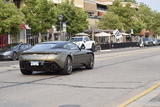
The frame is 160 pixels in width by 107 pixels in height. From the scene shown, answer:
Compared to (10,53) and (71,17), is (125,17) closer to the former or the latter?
(71,17)

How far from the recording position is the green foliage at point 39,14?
5266 centimetres

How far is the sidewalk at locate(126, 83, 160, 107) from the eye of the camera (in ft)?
32.3

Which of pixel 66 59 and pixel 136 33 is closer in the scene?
pixel 66 59

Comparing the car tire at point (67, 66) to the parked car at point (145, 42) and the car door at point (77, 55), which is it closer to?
the car door at point (77, 55)

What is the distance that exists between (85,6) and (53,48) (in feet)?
226

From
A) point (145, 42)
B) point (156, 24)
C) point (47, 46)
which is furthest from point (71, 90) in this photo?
point (156, 24)

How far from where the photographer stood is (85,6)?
85.9 metres

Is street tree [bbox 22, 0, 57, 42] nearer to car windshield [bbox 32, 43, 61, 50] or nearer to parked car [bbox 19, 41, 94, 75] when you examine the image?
car windshield [bbox 32, 43, 61, 50]

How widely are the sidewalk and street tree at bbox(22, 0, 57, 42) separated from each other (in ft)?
Result: 136

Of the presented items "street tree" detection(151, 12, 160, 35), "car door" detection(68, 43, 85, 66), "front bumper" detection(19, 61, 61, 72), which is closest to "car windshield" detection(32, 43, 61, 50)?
"car door" detection(68, 43, 85, 66)

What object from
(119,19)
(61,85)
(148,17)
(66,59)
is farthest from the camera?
(148,17)

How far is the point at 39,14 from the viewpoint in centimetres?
5306

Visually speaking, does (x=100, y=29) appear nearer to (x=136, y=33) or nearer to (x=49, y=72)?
(x=136, y=33)

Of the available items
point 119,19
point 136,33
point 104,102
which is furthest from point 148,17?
point 104,102
